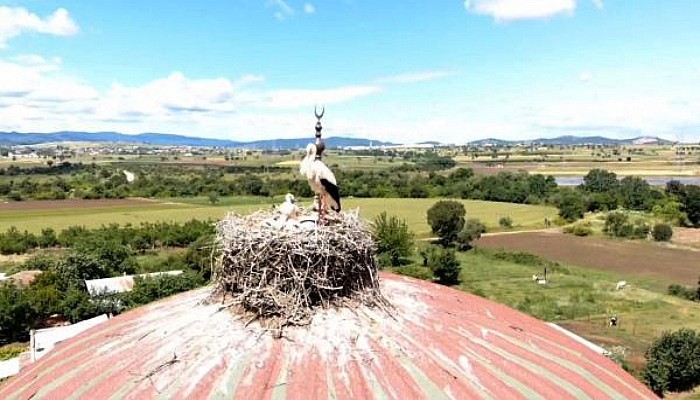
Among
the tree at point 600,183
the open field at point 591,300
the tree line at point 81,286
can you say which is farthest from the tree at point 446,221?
the tree at point 600,183

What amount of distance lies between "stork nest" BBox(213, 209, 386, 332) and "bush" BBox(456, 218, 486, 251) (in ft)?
199

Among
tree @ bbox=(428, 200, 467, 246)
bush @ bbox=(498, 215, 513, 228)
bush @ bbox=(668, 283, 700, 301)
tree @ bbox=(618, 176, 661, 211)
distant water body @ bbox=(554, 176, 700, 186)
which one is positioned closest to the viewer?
bush @ bbox=(668, 283, 700, 301)

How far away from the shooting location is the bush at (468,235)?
222 ft

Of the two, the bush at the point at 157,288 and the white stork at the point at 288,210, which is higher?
the white stork at the point at 288,210

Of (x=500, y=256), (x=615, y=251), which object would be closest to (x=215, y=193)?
(x=500, y=256)

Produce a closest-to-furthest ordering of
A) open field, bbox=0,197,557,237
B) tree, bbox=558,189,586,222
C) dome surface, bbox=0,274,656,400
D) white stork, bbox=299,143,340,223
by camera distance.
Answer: dome surface, bbox=0,274,656,400
white stork, bbox=299,143,340,223
open field, bbox=0,197,557,237
tree, bbox=558,189,586,222

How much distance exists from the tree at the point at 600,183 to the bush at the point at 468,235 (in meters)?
42.3

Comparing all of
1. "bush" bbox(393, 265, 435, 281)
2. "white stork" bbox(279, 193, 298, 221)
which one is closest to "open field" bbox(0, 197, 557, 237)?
"bush" bbox(393, 265, 435, 281)

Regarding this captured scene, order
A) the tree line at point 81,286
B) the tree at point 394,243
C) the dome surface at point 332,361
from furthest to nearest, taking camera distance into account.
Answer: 1. the tree at point 394,243
2. the tree line at point 81,286
3. the dome surface at point 332,361

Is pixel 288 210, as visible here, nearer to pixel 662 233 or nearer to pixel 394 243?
pixel 394 243

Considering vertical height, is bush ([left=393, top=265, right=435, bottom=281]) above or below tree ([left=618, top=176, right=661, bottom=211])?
below

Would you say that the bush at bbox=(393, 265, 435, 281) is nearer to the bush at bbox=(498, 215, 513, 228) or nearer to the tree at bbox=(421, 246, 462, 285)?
the tree at bbox=(421, 246, 462, 285)

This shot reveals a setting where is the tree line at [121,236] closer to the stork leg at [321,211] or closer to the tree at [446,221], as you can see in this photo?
the tree at [446,221]

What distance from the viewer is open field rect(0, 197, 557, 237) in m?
76.4
